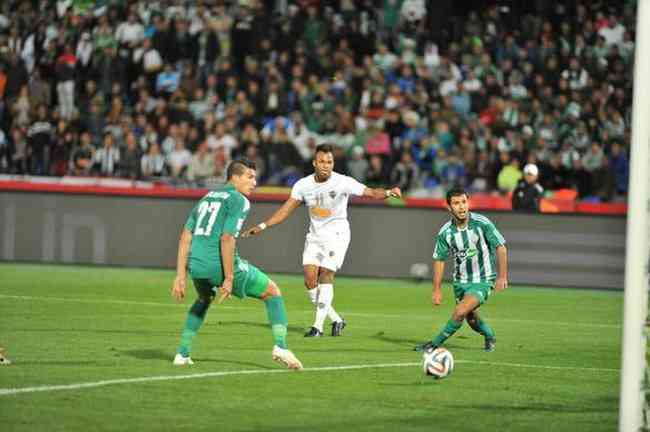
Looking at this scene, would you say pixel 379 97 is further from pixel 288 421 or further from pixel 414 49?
pixel 288 421

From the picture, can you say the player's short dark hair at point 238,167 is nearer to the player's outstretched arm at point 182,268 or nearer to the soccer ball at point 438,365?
the player's outstretched arm at point 182,268

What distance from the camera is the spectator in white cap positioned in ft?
79.7

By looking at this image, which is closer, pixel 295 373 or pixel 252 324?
pixel 295 373

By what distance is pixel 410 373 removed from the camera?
12.8 m

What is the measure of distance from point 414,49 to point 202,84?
14.3ft

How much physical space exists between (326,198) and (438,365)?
495cm

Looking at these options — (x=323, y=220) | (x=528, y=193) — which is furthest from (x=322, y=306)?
(x=528, y=193)

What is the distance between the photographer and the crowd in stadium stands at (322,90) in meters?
28.0

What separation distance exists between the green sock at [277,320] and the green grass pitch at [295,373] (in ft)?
0.92

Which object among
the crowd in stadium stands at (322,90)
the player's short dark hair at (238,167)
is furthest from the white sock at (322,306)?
the crowd in stadium stands at (322,90)

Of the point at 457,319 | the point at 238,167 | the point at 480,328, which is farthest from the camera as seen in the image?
the point at 480,328

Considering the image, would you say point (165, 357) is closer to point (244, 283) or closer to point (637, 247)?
point (244, 283)

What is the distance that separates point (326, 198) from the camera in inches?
663

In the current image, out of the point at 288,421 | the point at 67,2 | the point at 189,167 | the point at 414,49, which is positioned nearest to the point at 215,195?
the point at 288,421
